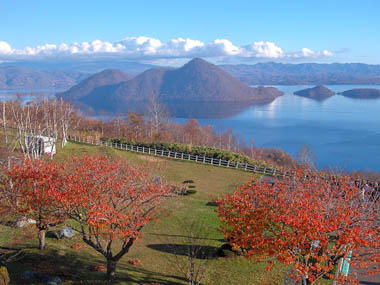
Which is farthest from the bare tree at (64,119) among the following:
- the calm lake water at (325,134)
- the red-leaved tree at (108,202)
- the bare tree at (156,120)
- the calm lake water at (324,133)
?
the calm lake water at (325,134)

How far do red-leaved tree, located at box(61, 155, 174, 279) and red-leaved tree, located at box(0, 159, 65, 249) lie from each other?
52 centimetres

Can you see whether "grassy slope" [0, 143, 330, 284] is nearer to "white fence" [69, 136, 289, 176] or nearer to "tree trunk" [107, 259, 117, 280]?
"tree trunk" [107, 259, 117, 280]

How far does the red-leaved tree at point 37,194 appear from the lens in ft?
38.9

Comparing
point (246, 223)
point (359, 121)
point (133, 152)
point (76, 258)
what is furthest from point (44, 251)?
point (359, 121)

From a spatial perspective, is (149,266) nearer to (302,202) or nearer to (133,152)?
(302,202)

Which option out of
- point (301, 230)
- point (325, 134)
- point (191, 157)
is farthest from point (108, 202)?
point (325, 134)

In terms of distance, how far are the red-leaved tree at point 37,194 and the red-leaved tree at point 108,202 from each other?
0.52 meters

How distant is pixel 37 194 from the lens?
12.1m

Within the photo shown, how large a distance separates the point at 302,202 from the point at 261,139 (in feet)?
276

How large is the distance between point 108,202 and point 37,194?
103 inches

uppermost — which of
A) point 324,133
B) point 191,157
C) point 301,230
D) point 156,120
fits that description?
point 301,230

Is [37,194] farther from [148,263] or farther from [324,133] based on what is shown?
[324,133]

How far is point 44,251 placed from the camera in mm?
14203

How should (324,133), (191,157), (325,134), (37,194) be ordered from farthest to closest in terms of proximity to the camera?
1. (324,133)
2. (325,134)
3. (191,157)
4. (37,194)
